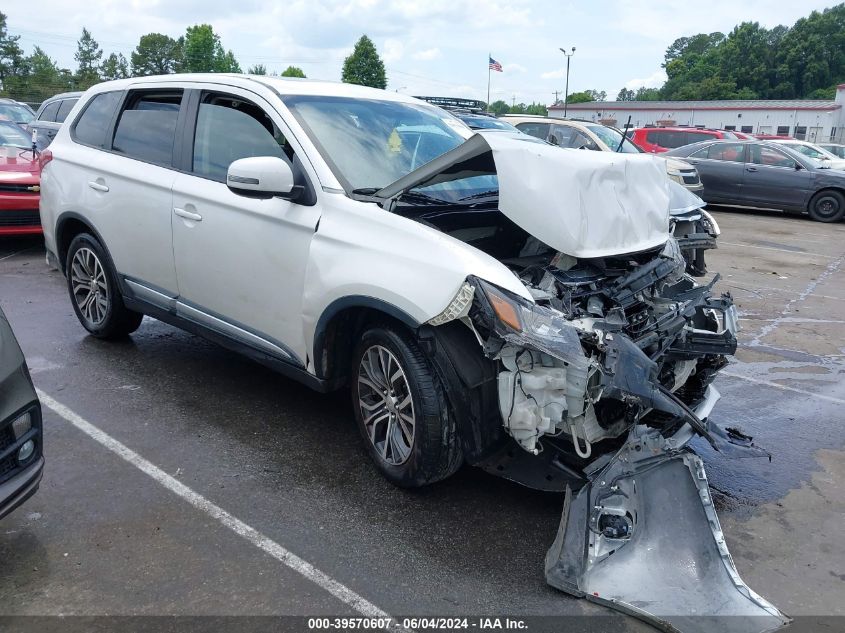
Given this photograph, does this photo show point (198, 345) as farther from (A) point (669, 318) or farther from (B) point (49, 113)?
(B) point (49, 113)

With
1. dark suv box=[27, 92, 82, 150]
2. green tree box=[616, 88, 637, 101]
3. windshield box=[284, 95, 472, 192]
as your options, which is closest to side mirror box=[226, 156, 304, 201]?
windshield box=[284, 95, 472, 192]

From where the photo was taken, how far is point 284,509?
3453 mm

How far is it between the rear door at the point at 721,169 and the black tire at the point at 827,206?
148 centimetres

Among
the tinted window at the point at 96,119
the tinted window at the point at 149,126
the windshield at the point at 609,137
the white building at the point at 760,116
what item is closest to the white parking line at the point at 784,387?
the tinted window at the point at 149,126

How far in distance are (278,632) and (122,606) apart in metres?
0.65

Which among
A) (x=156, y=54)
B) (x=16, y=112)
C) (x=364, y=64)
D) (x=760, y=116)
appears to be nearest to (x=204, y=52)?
(x=156, y=54)

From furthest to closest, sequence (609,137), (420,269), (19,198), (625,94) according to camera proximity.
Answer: (625,94) → (609,137) → (19,198) → (420,269)

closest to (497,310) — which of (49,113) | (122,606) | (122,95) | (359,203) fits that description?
(359,203)

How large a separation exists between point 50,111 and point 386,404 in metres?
12.6

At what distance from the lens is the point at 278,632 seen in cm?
264

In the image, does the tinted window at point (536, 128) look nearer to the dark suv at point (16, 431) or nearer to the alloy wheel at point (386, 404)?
the alloy wheel at point (386, 404)

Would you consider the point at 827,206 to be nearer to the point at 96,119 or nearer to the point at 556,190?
the point at 556,190

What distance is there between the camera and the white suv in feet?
10.2

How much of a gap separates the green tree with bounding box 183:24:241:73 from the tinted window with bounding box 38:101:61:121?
3406 inches
